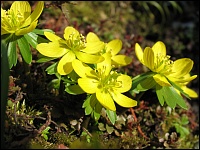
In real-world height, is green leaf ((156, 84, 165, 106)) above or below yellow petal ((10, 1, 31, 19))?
below

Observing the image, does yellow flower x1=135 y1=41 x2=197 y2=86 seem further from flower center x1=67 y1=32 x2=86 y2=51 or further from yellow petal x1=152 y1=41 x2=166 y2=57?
flower center x1=67 y1=32 x2=86 y2=51

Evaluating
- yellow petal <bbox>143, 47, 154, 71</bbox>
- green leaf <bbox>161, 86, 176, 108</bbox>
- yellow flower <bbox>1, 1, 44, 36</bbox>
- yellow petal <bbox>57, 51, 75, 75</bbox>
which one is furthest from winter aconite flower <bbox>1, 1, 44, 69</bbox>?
green leaf <bbox>161, 86, 176, 108</bbox>

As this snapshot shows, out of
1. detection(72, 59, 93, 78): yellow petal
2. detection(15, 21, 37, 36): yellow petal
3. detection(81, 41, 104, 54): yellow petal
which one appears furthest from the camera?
detection(81, 41, 104, 54): yellow petal

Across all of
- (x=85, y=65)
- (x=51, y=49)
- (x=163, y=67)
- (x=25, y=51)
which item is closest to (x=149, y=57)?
(x=163, y=67)

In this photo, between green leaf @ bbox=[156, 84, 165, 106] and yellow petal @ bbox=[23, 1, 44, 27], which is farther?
green leaf @ bbox=[156, 84, 165, 106]

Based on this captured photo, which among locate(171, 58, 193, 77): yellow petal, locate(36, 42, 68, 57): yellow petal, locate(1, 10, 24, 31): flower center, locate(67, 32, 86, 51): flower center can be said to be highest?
locate(1, 10, 24, 31): flower center

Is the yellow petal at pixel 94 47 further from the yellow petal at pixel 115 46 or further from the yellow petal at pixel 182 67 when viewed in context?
the yellow petal at pixel 182 67

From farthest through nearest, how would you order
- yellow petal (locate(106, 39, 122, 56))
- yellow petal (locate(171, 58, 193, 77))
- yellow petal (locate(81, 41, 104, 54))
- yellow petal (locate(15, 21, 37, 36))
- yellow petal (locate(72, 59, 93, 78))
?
yellow petal (locate(106, 39, 122, 56)) → yellow petal (locate(171, 58, 193, 77)) → yellow petal (locate(81, 41, 104, 54)) → yellow petal (locate(72, 59, 93, 78)) → yellow petal (locate(15, 21, 37, 36))
